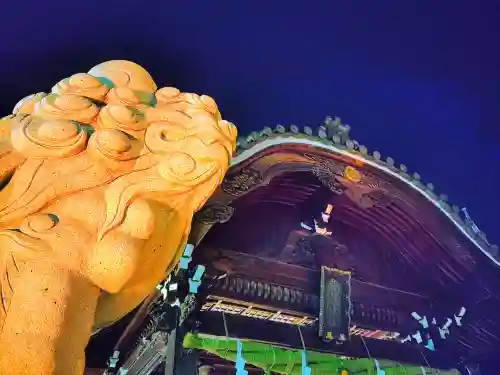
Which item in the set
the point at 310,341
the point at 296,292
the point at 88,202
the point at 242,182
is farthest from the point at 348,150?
the point at 88,202

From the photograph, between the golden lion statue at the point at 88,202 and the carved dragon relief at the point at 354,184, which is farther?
the carved dragon relief at the point at 354,184

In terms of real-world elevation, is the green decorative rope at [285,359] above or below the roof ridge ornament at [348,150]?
below

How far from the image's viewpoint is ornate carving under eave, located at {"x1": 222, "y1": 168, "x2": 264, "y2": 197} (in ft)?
6.33

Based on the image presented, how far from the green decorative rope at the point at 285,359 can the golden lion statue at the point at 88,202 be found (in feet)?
4.52

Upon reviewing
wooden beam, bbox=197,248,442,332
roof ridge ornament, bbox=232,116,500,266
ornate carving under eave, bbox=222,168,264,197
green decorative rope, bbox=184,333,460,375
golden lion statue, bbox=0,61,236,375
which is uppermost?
roof ridge ornament, bbox=232,116,500,266

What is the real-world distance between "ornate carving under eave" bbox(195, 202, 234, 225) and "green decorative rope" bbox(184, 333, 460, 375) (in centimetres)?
39

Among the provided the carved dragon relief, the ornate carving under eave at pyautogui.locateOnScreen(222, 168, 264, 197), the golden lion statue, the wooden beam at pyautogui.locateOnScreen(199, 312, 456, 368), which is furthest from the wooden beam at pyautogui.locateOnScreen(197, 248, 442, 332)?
the golden lion statue

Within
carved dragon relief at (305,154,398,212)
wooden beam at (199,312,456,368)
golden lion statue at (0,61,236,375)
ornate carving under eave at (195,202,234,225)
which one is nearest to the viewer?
golden lion statue at (0,61,236,375)

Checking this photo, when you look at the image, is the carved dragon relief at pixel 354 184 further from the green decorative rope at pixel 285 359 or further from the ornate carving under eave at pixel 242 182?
the green decorative rope at pixel 285 359

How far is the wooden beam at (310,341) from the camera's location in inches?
78.3

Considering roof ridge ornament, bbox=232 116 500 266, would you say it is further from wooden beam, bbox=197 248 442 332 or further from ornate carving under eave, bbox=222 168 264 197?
wooden beam, bbox=197 248 442 332

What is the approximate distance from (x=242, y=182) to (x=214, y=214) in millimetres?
154

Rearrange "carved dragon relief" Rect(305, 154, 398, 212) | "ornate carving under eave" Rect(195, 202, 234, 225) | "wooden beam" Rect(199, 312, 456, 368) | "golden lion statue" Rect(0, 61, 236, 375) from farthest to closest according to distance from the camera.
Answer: "carved dragon relief" Rect(305, 154, 398, 212) → "wooden beam" Rect(199, 312, 456, 368) → "ornate carving under eave" Rect(195, 202, 234, 225) → "golden lion statue" Rect(0, 61, 236, 375)

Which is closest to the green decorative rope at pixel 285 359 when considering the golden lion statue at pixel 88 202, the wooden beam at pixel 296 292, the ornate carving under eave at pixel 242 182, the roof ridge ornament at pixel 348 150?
the wooden beam at pixel 296 292
